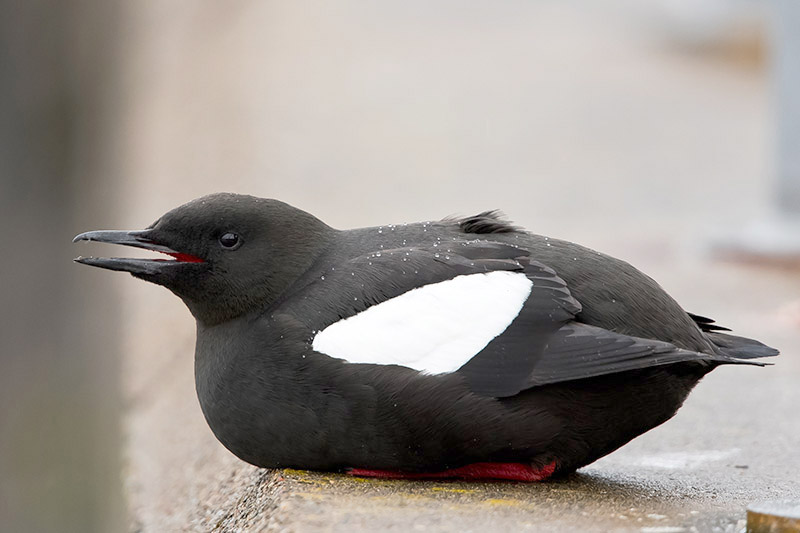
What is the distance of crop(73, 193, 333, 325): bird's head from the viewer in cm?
355

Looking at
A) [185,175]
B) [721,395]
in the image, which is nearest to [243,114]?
[185,175]

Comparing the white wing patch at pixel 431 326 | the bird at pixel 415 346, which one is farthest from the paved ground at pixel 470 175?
the white wing patch at pixel 431 326

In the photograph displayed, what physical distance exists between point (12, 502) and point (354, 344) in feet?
15.0

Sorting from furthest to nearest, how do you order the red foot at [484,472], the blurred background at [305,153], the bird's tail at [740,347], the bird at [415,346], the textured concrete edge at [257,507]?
the blurred background at [305,153] < the bird's tail at [740,347] < the red foot at [484,472] < the bird at [415,346] < the textured concrete edge at [257,507]

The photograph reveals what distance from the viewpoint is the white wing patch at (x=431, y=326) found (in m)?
3.29

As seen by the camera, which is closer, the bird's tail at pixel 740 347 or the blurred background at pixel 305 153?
the bird's tail at pixel 740 347

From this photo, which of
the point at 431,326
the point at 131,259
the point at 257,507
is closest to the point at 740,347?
the point at 431,326

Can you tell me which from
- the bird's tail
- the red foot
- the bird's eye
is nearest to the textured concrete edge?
the red foot

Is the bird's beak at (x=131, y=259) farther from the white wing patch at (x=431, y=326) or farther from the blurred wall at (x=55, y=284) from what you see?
the blurred wall at (x=55, y=284)

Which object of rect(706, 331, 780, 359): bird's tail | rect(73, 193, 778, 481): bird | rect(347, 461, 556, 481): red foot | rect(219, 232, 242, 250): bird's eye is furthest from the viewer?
rect(706, 331, 780, 359): bird's tail

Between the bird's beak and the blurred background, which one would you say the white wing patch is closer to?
the bird's beak

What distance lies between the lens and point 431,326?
3.31 meters

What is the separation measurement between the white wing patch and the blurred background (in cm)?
117

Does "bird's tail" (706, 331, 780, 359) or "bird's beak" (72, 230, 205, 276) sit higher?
"bird's beak" (72, 230, 205, 276)
